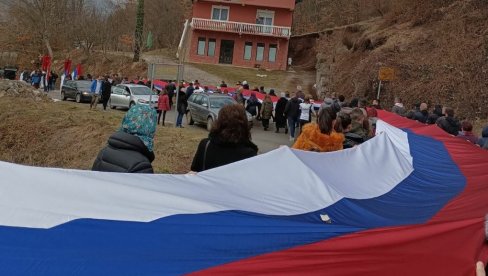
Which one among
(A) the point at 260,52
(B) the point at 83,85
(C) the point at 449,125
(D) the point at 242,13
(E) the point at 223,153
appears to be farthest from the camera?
(D) the point at 242,13

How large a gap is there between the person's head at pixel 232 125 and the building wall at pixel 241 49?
51110mm

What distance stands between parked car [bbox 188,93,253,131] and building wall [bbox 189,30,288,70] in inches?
1300

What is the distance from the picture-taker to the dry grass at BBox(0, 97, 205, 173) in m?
13.6

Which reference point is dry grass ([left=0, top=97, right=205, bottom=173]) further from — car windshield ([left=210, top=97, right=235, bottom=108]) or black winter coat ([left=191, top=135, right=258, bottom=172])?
black winter coat ([left=191, top=135, right=258, bottom=172])

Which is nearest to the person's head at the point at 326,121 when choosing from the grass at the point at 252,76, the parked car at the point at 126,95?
the parked car at the point at 126,95

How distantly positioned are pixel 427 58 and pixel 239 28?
31.1 m

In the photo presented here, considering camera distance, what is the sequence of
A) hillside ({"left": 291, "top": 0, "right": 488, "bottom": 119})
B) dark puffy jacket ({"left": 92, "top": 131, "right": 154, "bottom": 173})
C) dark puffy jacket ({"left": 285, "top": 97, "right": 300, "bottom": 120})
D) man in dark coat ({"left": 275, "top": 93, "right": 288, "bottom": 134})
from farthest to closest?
hillside ({"left": 291, "top": 0, "right": 488, "bottom": 119}) → man in dark coat ({"left": 275, "top": 93, "right": 288, "bottom": 134}) → dark puffy jacket ({"left": 285, "top": 97, "right": 300, "bottom": 120}) → dark puffy jacket ({"left": 92, "top": 131, "right": 154, "bottom": 173})

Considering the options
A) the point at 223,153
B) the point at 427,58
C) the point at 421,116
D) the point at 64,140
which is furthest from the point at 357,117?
the point at 427,58

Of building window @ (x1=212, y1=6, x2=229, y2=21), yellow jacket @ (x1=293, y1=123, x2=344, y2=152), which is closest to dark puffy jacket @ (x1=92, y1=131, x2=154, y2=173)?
yellow jacket @ (x1=293, y1=123, x2=344, y2=152)

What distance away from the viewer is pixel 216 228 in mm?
3377

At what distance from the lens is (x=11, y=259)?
2.66 metres

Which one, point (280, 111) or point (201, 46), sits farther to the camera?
point (201, 46)

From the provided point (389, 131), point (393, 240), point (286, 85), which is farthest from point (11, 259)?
point (286, 85)

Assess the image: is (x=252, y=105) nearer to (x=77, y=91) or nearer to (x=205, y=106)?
(x=205, y=106)
